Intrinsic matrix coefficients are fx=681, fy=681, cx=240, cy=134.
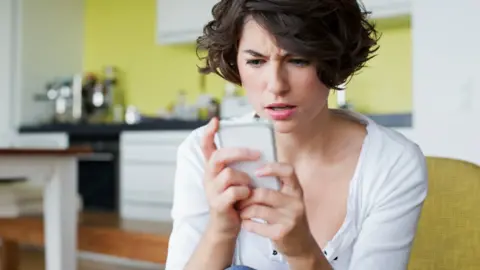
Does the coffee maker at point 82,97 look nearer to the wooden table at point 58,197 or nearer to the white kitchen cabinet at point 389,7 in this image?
the white kitchen cabinet at point 389,7

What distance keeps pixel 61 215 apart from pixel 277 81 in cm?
153

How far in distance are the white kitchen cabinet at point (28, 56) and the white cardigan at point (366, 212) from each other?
3469 millimetres

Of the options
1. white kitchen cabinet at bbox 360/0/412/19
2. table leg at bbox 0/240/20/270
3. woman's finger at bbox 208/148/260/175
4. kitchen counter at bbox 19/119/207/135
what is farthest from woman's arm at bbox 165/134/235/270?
table leg at bbox 0/240/20/270

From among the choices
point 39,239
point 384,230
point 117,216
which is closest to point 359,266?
point 384,230

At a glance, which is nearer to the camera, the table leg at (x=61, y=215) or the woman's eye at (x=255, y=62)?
the woman's eye at (x=255, y=62)

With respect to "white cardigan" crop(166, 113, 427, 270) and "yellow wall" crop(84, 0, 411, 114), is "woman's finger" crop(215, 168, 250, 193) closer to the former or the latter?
"white cardigan" crop(166, 113, 427, 270)

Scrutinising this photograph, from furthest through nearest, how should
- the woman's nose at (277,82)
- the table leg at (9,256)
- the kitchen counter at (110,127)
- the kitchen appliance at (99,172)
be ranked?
the kitchen appliance at (99,172)
the kitchen counter at (110,127)
the table leg at (9,256)
the woman's nose at (277,82)

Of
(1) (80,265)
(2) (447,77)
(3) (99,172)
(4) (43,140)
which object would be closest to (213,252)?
(2) (447,77)

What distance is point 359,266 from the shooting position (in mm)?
934

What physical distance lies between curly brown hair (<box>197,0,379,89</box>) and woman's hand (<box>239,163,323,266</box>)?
176mm

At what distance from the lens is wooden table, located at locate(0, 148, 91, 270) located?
2139mm

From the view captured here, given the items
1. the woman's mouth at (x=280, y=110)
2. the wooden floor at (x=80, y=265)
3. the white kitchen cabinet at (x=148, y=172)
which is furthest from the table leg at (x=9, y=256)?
the woman's mouth at (x=280, y=110)

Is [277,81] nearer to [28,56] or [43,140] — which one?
[43,140]

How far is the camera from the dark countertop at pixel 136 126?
280 cm
